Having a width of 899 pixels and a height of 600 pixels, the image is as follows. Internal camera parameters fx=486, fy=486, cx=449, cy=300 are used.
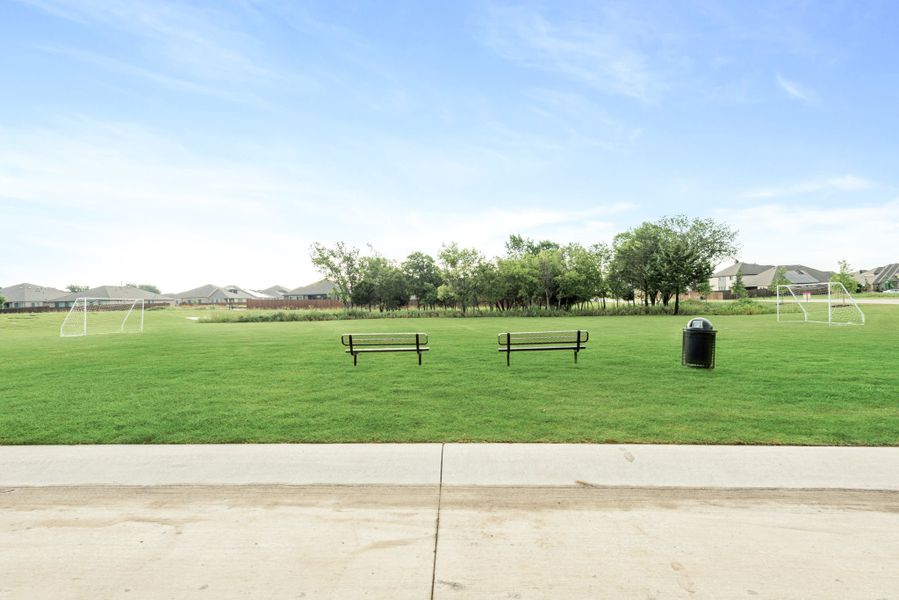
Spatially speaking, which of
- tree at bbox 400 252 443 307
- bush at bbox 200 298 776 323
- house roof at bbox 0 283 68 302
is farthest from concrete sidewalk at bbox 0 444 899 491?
house roof at bbox 0 283 68 302

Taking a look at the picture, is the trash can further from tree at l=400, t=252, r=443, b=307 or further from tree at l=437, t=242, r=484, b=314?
tree at l=400, t=252, r=443, b=307

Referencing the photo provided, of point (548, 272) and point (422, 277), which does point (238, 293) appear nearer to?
point (422, 277)

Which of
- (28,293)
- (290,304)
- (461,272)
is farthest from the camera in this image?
(28,293)

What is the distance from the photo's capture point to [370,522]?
4.04 metres

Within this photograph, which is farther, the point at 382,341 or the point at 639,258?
the point at 639,258

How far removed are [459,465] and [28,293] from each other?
136 metres

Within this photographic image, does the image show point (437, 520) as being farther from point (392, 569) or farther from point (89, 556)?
point (89, 556)

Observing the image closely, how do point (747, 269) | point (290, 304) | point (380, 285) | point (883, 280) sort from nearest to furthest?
point (380, 285), point (290, 304), point (883, 280), point (747, 269)

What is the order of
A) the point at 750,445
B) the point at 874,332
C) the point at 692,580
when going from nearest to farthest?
the point at 692,580 → the point at 750,445 → the point at 874,332

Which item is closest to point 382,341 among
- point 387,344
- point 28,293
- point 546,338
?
point 387,344

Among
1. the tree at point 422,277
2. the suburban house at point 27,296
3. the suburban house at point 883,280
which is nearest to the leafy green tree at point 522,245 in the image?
the tree at point 422,277

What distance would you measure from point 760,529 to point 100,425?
8.14 metres

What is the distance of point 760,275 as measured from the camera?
3826 inches

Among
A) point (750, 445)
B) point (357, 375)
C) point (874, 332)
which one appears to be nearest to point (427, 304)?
point (874, 332)
